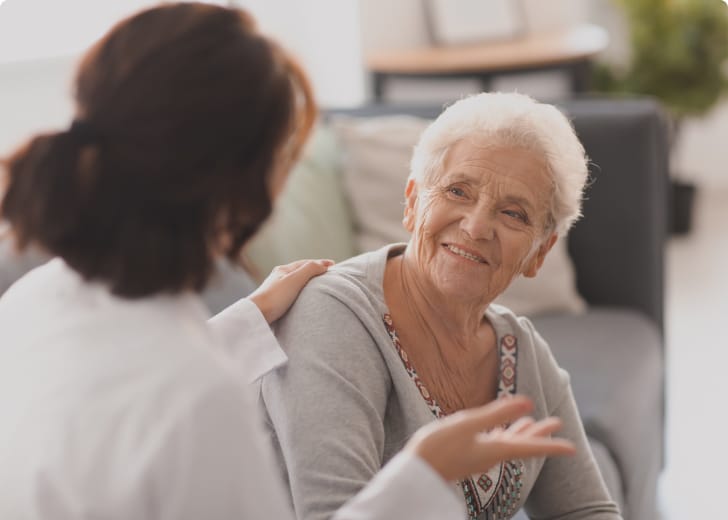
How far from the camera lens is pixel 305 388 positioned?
1.31 meters

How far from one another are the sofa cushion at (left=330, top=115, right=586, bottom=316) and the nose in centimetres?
111

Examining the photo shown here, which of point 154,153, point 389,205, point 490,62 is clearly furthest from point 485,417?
point 490,62

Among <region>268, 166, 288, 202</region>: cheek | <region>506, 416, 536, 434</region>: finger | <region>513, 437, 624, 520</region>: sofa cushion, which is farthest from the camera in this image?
<region>513, 437, 624, 520</region>: sofa cushion

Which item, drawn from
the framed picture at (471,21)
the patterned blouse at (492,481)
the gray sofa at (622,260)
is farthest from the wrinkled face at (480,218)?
the framed picture at (471,21)

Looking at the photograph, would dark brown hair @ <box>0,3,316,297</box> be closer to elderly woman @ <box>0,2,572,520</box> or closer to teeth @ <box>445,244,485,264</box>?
elderly woman @ <box>0,2,572,520</box>

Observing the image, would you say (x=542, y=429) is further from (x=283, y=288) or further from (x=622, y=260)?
(x=622, y=260)

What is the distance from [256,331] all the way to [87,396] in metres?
0.51

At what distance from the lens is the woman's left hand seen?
139 centimetres

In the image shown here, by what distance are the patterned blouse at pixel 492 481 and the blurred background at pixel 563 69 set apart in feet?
5.18

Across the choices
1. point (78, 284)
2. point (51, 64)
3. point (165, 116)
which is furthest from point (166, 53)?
point (51, 64)

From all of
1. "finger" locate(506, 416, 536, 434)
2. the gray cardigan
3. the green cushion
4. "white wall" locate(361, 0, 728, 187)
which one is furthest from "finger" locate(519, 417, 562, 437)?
"white wall" locate(361, 0, 728, 187)

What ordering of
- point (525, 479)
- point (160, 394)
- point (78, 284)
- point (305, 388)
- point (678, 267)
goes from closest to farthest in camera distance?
point (160, 394) → point (78, 284) → point (305, 388) → point (525, 479) → point (678, 267)

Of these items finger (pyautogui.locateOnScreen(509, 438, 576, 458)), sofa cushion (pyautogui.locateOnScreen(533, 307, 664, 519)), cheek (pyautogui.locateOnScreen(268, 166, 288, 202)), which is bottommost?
sofa cushion (pyautogui.locateOnScreen(533, 307, 664, 519))

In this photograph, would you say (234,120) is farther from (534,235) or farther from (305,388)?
(534,235)
